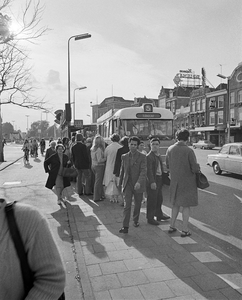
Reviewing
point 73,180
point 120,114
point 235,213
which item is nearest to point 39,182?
point 73,180

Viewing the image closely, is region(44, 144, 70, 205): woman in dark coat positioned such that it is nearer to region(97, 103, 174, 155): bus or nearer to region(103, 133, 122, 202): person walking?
region(103, 133, 122, 202): person walking

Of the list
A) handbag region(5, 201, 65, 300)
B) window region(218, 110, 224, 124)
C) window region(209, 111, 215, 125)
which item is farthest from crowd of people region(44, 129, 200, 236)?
window region(209, 111, 215, 125)

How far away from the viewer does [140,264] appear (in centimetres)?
362

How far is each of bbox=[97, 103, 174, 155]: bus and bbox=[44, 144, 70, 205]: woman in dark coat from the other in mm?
4042

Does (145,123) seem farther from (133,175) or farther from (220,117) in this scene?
(220,117)

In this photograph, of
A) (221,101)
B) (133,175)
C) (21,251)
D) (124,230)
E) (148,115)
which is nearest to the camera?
(21,251)

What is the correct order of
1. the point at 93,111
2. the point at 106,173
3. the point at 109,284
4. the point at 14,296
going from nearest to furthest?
the point at 14,296, the point at 109,284, the point at 106,173, the point at 93,111

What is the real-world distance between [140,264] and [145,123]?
7.68m

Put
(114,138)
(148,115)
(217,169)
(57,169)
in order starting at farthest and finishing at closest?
1. (217,169)
2. (148,115)
3. (114,138)
4. (57,169)

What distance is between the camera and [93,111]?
291 ft

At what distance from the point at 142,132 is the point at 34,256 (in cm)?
957

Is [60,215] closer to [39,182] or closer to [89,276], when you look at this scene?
[89,276]

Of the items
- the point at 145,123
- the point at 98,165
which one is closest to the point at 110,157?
the point at 98,165

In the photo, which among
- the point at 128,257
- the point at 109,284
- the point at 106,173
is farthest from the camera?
the point at 106,173
